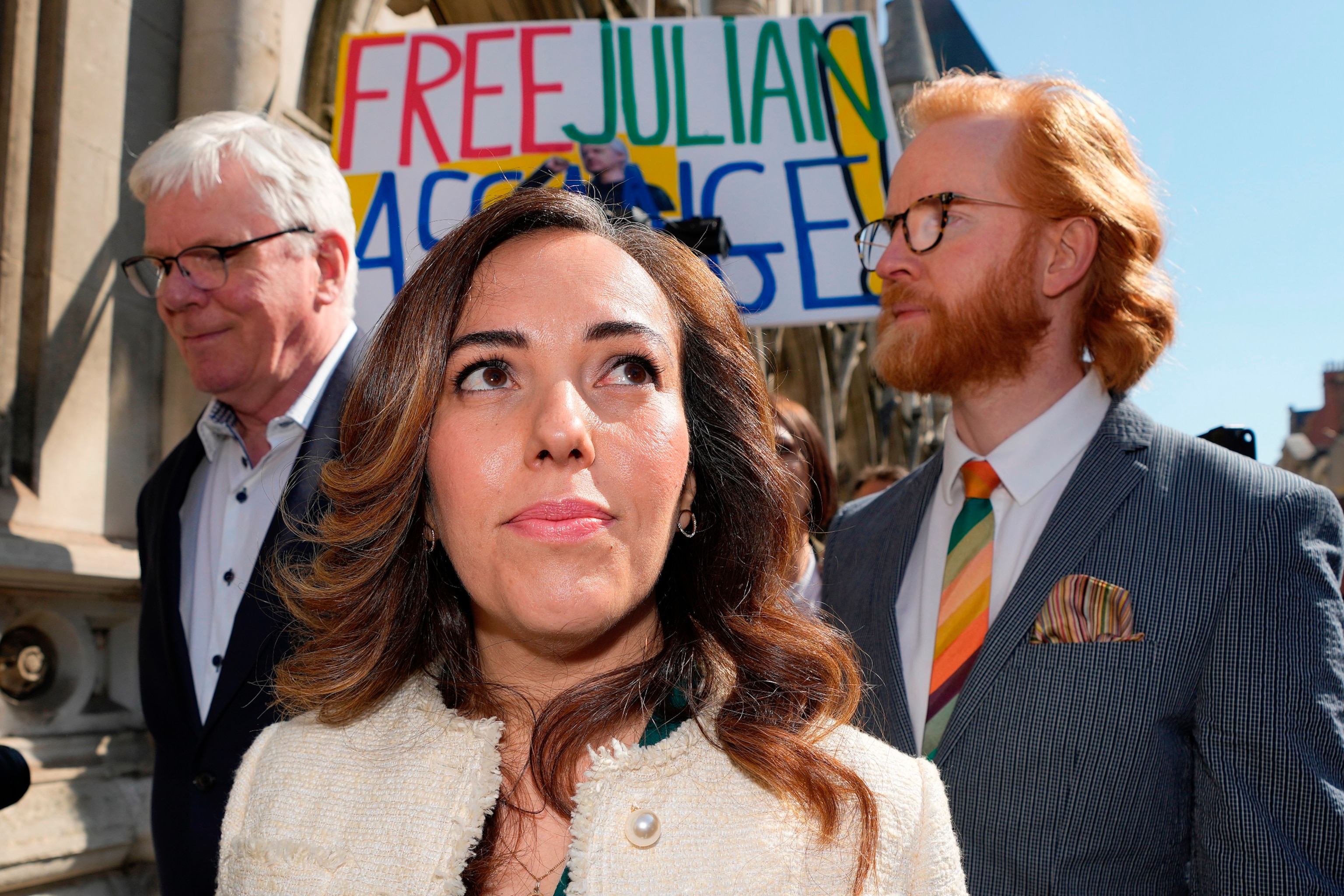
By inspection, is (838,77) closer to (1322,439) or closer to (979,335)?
(979,335)

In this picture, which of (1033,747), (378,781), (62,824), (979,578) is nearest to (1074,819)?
(1033,747)

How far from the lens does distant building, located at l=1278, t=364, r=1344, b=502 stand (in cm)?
2809

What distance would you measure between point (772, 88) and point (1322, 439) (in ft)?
115

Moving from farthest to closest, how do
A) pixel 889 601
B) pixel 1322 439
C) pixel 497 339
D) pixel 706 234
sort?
pixel 1322 439, pixel 706 234, pixel 889 601, pixel 497 339

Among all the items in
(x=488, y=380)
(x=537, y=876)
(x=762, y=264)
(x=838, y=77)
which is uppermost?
(x=838, y=77)

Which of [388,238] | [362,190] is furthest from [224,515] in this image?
[362,190]

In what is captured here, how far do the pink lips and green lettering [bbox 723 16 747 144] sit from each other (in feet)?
8.75

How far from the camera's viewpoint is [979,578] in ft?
6.84

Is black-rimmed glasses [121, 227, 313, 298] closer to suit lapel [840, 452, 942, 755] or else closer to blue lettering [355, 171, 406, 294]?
blue lettering [355, 171, 406, 294]

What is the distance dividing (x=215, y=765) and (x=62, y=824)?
3.89 ft

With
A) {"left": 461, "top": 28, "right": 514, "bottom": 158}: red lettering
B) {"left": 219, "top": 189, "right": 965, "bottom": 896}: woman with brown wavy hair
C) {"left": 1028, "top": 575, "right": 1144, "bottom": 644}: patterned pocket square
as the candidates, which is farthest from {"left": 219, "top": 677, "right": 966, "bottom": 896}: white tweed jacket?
{"left": 461, "top": 28, "right": 514, "bottom": 158}: red lettering

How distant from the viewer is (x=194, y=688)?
2328 mm

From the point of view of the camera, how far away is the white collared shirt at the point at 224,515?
242cm

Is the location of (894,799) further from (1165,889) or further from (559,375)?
(1165,889)
